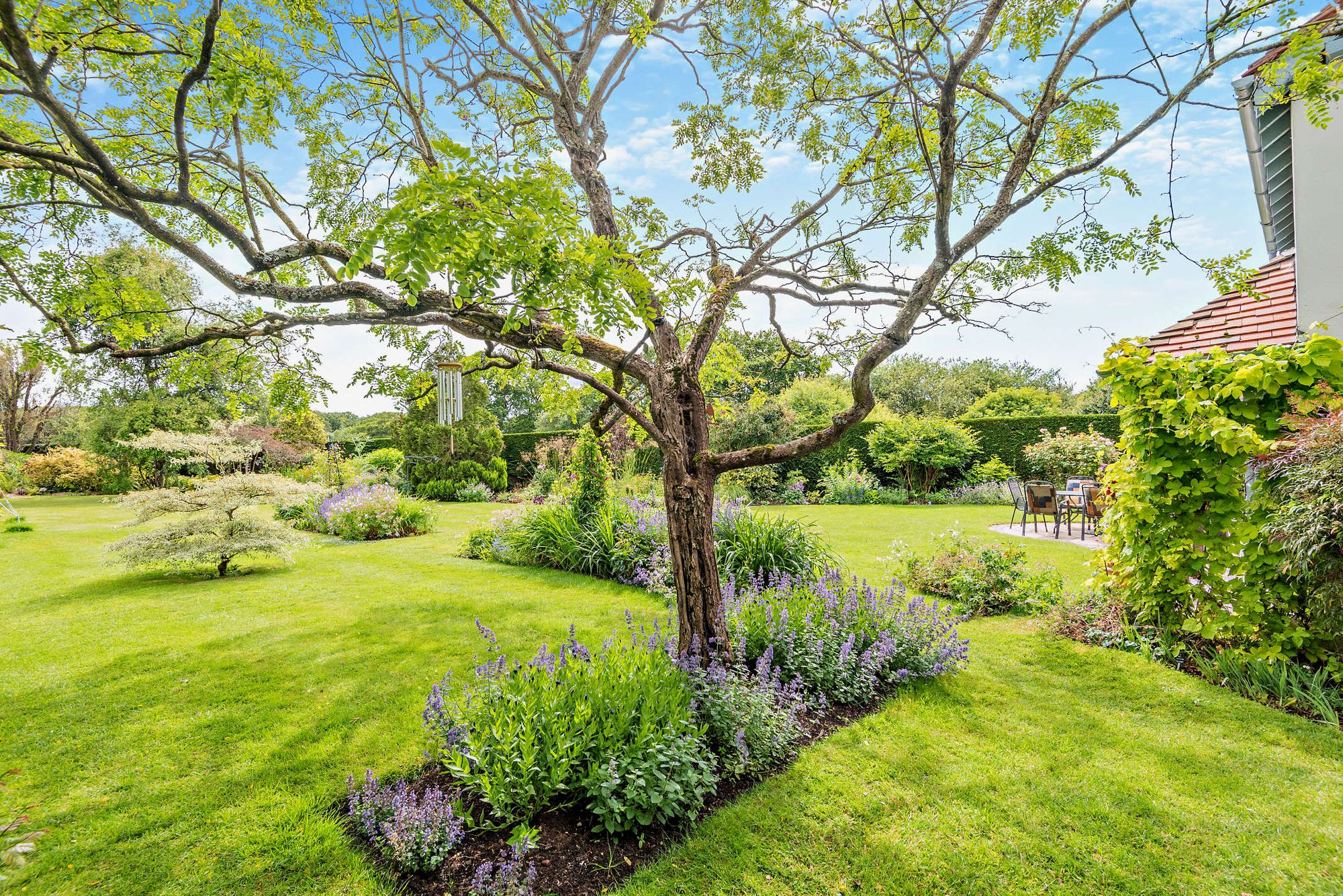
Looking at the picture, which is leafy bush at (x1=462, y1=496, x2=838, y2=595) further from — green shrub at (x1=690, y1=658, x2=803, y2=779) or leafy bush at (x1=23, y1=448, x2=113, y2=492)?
leafy bush at (x1=23, y1=448, x2=113, y2=492)

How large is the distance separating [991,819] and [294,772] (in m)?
3.59

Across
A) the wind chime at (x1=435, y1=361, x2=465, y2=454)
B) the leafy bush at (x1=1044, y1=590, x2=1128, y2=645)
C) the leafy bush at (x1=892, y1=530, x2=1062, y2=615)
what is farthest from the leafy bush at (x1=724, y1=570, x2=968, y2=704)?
the wind chime at (x1=435, y1=361, x2=465, y2=454)

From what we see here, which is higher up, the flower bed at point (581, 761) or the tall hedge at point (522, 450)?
the tall hedge at point (522, 450)

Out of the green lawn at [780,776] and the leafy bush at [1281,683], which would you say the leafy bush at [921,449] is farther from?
the leafy bush at [1281,683]

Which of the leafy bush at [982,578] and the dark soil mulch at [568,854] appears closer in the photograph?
the dark soil mulch at [568,854]


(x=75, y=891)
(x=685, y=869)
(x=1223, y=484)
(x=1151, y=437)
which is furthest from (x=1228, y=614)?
(x=75, y=891)

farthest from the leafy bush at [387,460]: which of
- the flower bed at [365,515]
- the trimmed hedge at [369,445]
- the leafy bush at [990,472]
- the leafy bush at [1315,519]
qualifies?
the leafy bush at [1315,519]

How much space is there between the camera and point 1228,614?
3.84m

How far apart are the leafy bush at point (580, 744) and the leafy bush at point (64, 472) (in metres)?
25.5

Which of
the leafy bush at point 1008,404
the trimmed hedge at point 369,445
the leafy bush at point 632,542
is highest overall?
the leafy bush at point 1008,404

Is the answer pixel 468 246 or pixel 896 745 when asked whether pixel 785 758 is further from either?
pixel 468 246

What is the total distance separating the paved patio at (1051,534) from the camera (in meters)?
8.77

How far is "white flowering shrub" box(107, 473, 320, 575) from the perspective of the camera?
6715 millimetres

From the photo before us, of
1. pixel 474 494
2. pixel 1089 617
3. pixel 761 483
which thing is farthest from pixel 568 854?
pixel 474 494
